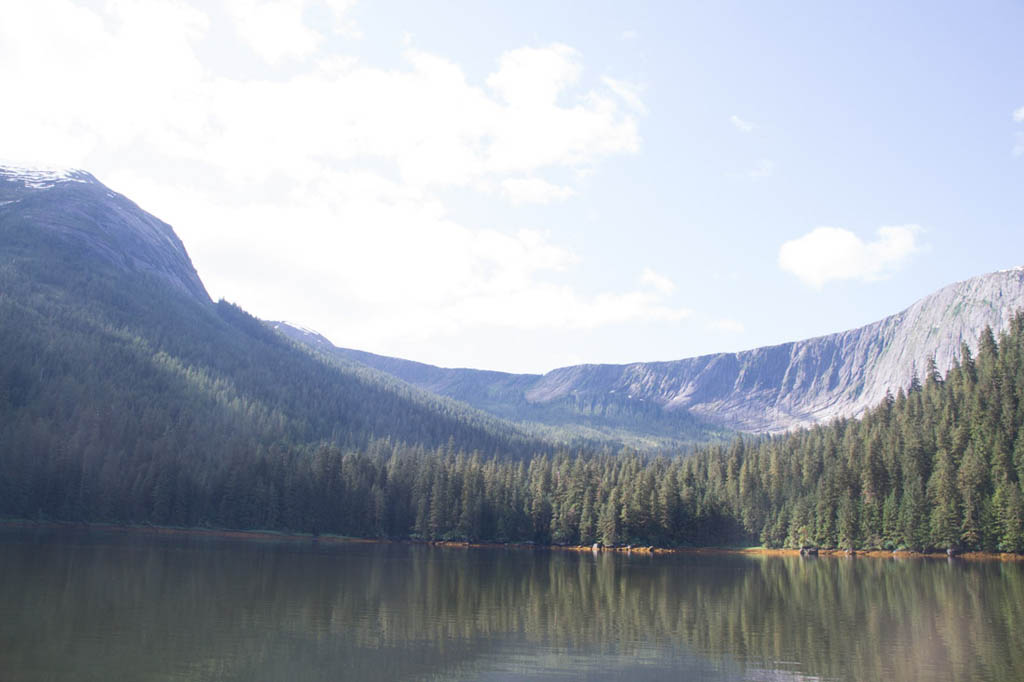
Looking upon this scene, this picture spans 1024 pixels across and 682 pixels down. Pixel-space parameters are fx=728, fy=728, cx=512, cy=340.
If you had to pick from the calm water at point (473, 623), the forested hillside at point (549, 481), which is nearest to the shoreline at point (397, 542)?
the forested hillside at point (549, 481)

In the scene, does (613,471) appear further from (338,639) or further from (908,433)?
(338,639)

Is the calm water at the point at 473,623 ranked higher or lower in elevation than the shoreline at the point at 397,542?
higher

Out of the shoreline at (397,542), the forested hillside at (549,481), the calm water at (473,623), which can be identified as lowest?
Result: the shoreline at (397,542)

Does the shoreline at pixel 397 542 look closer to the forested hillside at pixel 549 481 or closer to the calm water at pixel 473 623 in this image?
the forested hillside at pixel 549 481

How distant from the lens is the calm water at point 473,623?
105 feet

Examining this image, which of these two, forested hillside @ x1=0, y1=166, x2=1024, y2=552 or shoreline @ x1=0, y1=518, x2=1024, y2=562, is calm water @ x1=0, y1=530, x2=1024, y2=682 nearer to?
forested hillside @ x1=0, y1=166, x2=1024, y2=552

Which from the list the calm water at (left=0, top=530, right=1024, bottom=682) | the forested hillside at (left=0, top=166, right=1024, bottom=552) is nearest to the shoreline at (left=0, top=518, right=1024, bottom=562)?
the forested hillside at (left=0, top=166, right=1024, bottom=552)

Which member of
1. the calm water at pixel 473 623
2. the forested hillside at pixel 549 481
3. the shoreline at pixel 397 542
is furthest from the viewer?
the shoreline at pixel 397 542

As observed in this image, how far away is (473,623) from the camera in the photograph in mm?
45906

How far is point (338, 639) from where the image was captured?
38156 mm

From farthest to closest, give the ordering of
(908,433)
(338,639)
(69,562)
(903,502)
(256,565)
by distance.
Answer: (908,433)
(903,502)
(256,565)
(69,562)
(338,639)

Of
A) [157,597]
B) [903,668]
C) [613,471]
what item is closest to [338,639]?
[157,597]

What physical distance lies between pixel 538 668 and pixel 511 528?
122m

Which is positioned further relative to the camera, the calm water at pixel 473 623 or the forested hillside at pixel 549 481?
the forested hillside at pixel 549 481
